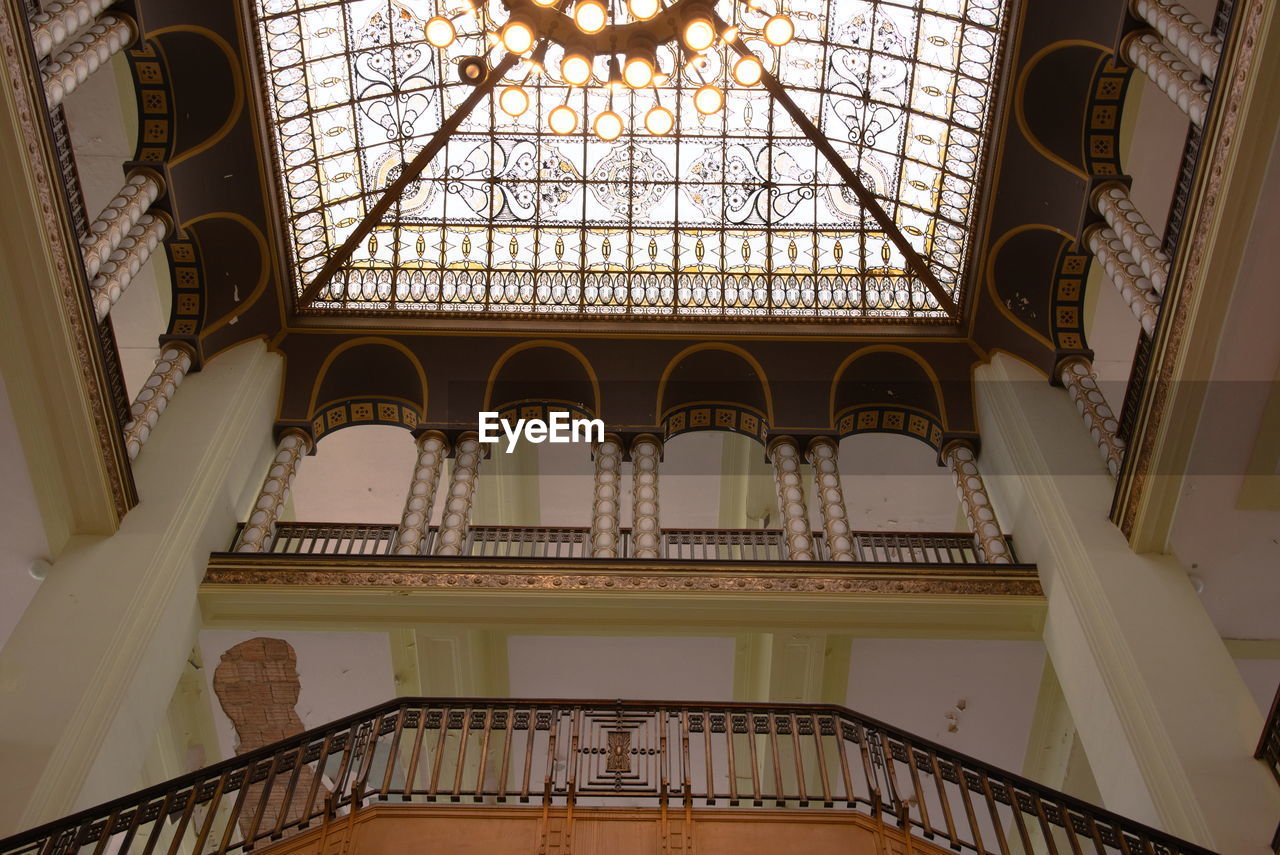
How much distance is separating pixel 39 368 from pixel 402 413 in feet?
12.9

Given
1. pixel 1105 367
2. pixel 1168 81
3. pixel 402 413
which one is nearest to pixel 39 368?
pixel 402 413

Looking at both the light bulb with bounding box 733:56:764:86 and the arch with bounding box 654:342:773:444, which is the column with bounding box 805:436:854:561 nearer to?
the arch with bounding box 654:342:773:444

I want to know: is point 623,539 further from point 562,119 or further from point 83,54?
point 83,54

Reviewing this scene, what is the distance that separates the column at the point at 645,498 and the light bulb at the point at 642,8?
422cm

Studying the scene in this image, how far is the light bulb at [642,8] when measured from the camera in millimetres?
7121

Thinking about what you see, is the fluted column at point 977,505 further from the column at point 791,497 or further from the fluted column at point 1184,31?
the fluted column at point 1184,31

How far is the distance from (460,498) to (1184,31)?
6.54 metres

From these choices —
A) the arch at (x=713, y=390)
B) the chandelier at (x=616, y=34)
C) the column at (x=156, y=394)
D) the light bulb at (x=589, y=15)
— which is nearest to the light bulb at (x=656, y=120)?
the chandelier at (x=616, y=34)

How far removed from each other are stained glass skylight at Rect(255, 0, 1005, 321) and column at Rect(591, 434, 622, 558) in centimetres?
150

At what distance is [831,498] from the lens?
9953 millimetres

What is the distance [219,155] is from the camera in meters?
9.78

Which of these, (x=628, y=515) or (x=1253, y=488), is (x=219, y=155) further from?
(x=1253, y=488)

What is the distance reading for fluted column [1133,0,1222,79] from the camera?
7.34 meters

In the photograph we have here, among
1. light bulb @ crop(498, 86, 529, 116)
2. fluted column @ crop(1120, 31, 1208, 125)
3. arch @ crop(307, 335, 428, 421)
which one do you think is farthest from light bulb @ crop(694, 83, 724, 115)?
arch @ crop(307, 335, 428, 421)
